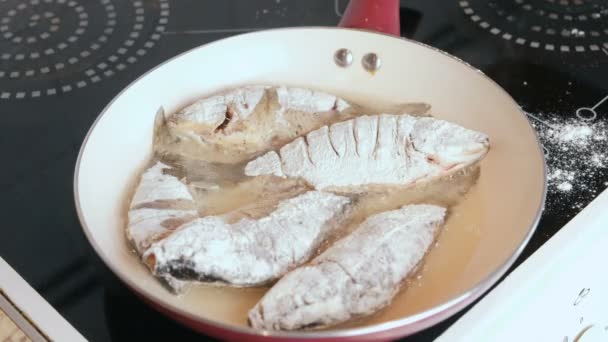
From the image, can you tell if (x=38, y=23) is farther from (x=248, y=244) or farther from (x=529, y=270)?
(x=529, y=270)

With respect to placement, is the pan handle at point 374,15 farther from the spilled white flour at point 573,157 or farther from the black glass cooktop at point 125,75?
the spilled white flour at point 573,157

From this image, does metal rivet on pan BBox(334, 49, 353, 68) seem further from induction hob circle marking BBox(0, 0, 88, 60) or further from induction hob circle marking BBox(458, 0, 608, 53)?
induction hob circle marking BBox(0, 0, 88, 60)

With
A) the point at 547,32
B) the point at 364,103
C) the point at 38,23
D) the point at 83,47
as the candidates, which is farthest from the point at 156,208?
the point at 547,32

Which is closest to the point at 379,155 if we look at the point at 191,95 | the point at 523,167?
the point at 523,167

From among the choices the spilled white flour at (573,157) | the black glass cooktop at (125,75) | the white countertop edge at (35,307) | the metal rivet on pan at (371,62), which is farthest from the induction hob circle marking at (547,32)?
the white countertop edge at (35,307)

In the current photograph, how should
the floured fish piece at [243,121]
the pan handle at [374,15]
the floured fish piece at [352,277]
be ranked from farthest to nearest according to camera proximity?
the pan handle at [374,15] < the floured fish piece at [243,121] < the floured fish piece at [352,277]

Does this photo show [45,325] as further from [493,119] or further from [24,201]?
[493,119]
